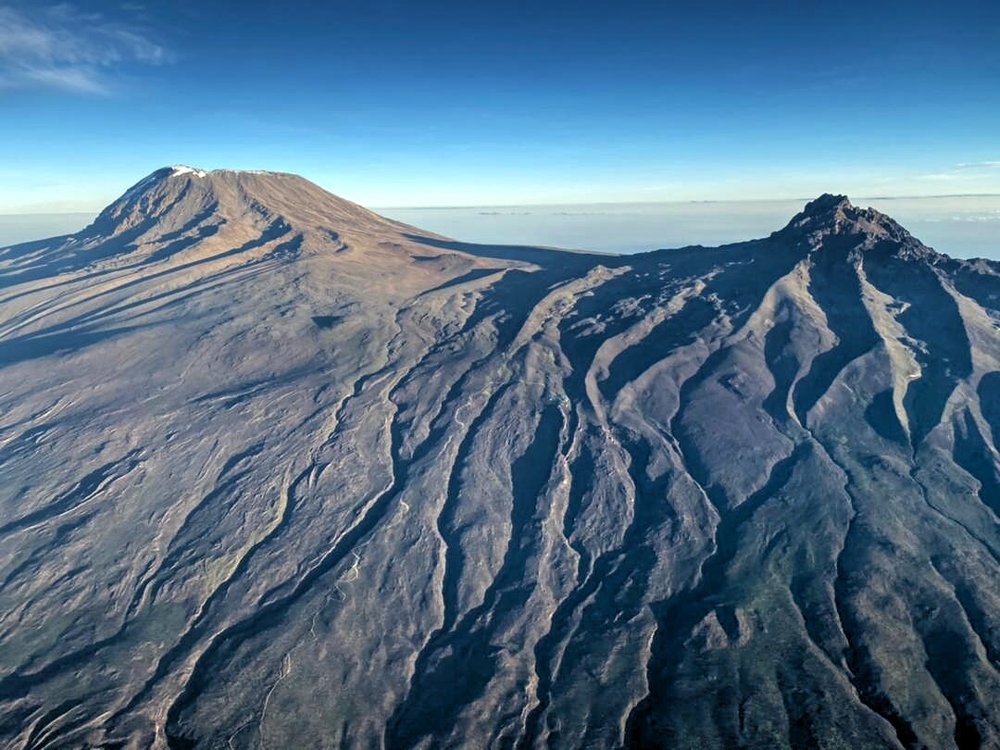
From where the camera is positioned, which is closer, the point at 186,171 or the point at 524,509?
the point at 524,509

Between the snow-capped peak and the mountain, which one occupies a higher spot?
the snow-capped peak

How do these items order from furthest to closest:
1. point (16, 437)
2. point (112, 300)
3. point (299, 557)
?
point (112, 300)
point (16, 437)
point (299, 557)

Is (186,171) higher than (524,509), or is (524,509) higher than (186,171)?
(186,171)

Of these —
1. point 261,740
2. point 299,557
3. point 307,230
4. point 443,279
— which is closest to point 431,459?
point 299,557

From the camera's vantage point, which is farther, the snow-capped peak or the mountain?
the snow-capped peak

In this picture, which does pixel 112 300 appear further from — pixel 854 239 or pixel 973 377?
pixel 973 377

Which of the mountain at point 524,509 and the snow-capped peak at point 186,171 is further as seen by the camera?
the snow-capped peak at point 186,171

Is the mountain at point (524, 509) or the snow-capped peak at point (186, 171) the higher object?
the snow-capped peak at point (186, 171)

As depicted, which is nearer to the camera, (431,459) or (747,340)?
(431,459)
